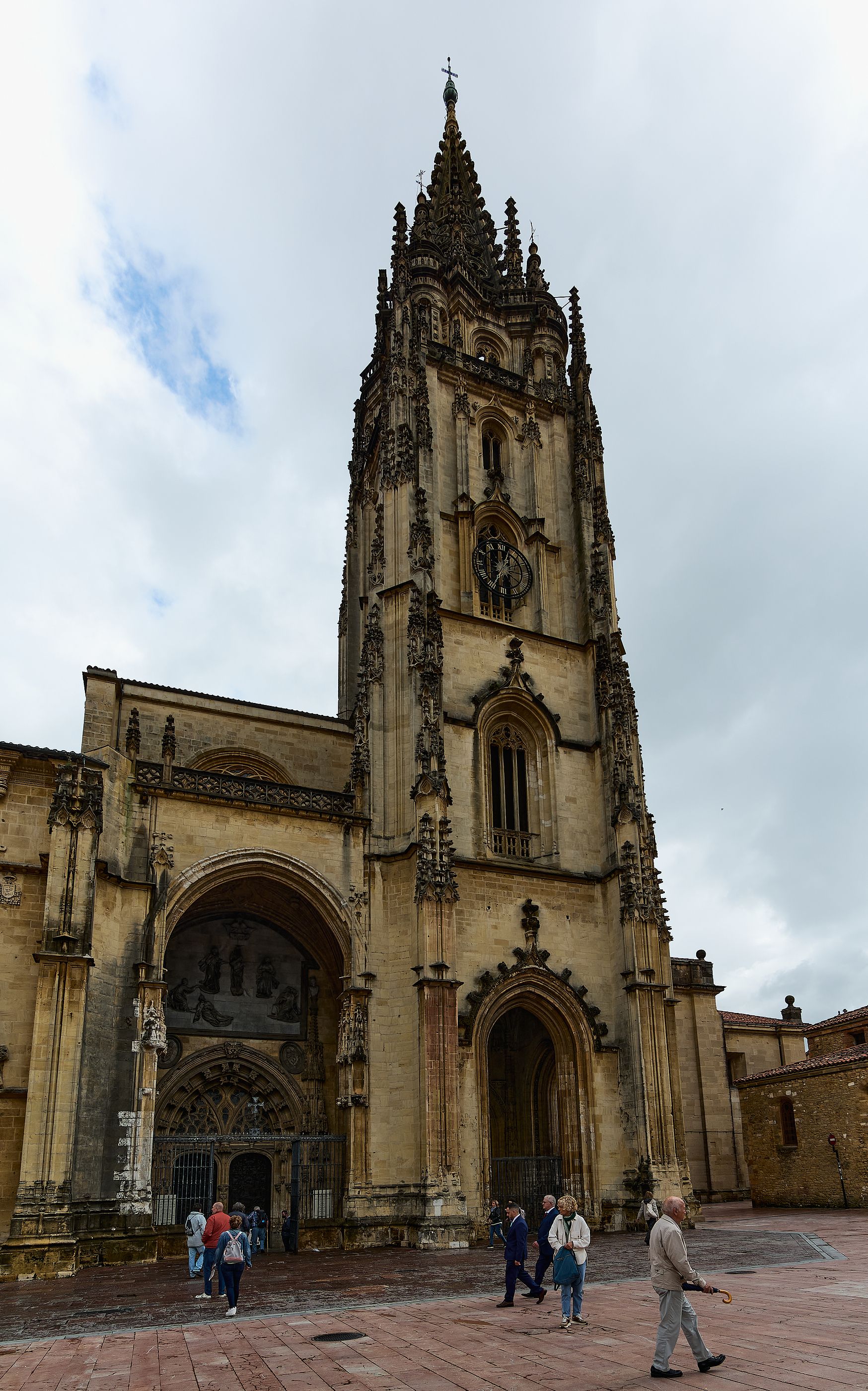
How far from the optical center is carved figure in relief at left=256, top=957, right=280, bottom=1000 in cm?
2500

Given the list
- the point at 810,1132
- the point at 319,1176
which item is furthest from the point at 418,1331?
the point at 810,1132

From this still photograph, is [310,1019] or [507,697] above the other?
[507,697]

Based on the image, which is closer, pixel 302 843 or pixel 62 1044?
pixel 62 1044

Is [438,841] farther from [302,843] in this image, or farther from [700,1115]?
[700,1115]

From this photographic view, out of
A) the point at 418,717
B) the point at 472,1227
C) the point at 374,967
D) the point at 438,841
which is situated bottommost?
the point at 472,1227

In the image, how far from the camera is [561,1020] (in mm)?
25406

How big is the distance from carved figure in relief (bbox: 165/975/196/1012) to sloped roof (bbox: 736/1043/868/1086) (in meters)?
17.9

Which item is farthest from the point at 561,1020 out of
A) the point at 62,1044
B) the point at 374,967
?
the point at 62,1044

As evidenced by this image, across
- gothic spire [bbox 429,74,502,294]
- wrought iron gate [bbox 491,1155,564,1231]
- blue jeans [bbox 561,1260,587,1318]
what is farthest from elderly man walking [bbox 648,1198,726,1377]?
gothic spire [bbox 429,74,502,294]

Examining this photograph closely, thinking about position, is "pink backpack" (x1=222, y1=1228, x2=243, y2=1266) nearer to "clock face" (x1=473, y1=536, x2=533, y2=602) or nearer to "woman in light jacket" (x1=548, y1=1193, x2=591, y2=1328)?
"woman in light jacket" (x1=548, y1=1193, x2=591, y2=1328)

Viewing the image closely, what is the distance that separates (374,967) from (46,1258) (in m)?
8.91

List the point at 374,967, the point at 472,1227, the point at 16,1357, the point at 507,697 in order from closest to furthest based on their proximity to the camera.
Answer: the point at 16,1357, the point at 472,1227, the point at 374,967, the point at 507,697

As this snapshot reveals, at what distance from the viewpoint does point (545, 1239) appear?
12195 mm

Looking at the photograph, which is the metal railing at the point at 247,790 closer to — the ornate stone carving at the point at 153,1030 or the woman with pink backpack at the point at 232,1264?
the ornate stone carving at the point at 153,1030
